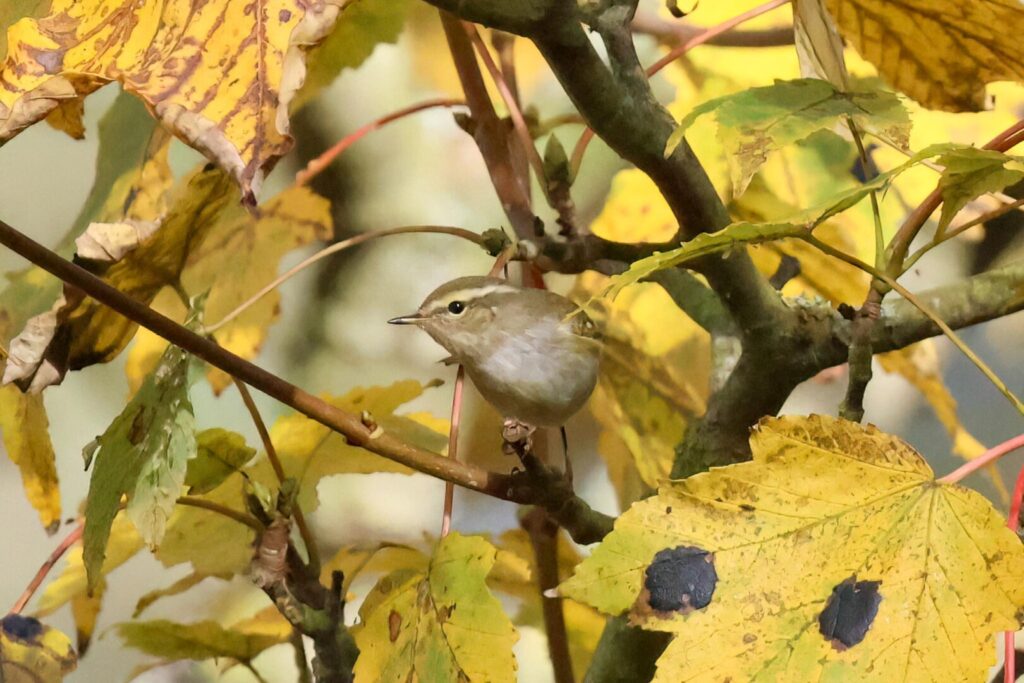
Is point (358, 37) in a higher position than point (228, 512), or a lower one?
higher

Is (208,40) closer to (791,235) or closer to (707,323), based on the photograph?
(791,235)

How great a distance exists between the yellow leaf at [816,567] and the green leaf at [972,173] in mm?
81

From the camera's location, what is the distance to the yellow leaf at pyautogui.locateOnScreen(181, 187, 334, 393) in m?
Result: 0.72

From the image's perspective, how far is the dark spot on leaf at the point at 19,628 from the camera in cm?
50

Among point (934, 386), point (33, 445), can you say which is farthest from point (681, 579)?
point (934, 386)

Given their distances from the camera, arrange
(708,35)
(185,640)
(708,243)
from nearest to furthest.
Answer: (708,243) → (708,35) → (185,640)

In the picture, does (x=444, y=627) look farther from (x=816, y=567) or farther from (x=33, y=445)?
(x=33, y=445)

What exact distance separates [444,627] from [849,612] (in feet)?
0.49

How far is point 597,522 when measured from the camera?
41 centimetres

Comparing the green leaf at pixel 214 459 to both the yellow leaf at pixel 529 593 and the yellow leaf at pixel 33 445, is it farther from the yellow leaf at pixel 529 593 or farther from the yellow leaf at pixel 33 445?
the yellow leaf at pixel 529 593

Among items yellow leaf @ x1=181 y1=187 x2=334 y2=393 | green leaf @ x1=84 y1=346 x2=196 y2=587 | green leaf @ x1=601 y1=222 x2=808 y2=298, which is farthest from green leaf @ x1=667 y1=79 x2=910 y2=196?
yellow leaf @ x1=181 y1=187 x2=334 y2=393

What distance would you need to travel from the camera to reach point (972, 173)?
10.1 inches

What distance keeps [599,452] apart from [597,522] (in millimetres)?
371

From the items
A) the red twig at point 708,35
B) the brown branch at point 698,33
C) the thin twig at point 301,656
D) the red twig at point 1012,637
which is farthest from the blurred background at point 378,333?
the red twig at point 1012,637
